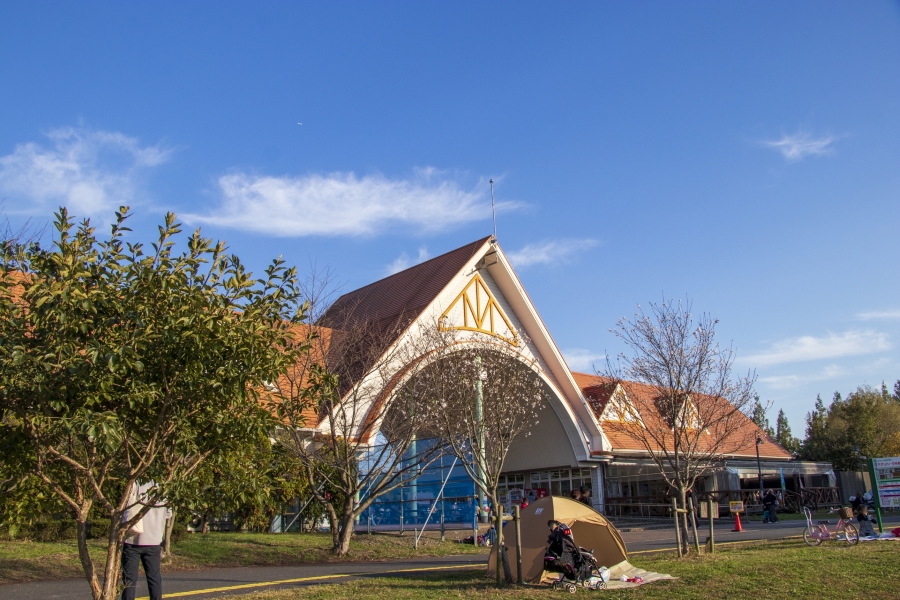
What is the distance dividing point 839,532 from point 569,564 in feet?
25.9

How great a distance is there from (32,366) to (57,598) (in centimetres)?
641

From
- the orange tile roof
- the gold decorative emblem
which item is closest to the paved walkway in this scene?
the orange tile roof

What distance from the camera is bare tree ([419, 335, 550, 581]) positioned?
15.7m

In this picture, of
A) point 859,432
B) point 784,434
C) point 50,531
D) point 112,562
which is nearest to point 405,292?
point 50,531

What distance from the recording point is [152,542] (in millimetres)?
8102

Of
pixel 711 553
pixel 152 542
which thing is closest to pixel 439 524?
pixel 711 553

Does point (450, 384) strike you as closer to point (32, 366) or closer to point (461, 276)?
point (461, 276)

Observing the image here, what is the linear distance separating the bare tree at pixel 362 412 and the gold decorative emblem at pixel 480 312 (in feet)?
11.8

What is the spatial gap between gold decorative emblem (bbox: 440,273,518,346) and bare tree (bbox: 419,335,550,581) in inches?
210

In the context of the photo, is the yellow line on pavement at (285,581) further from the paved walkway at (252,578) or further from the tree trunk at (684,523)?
the tree trunk at (684,523)

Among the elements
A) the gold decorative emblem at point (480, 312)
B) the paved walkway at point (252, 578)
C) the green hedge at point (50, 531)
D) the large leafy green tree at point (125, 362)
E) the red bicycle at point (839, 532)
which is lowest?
the paved walkway at point (252, 578)

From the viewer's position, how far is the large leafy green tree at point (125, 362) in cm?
612

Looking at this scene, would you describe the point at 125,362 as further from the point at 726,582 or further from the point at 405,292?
the point at 405,292

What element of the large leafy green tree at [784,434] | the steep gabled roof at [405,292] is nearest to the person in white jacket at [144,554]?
the steep gabled roof at [405,292]
